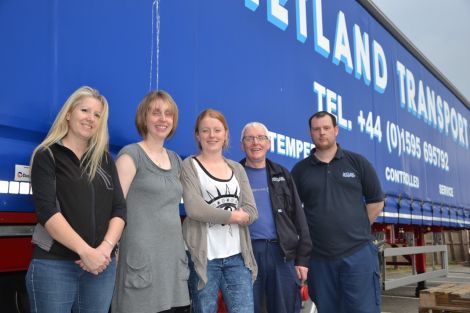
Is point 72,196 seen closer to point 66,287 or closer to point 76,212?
point 76,212

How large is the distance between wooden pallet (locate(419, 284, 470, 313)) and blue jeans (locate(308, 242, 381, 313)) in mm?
1866

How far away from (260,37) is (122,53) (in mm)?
1163

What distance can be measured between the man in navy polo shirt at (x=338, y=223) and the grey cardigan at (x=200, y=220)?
673 mm

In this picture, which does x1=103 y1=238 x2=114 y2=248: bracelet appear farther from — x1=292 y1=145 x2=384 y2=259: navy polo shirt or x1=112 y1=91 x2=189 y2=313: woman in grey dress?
x1=292 y1=145 x2=384 y2=259: navy polo shirt

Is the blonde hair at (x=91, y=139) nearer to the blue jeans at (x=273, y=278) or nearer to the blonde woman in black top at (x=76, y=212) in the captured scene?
the blonde woman in black top at (x=76, y=212)

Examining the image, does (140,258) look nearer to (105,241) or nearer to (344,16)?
(105,241)

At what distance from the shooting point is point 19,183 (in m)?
1.42

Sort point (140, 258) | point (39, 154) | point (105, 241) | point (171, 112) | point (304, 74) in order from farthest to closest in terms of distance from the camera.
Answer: point (304, 74) < point (171, 112) < point (140, 258) < point (105, 241) < point (39, 154)

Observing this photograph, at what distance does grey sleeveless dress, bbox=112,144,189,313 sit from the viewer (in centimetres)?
163

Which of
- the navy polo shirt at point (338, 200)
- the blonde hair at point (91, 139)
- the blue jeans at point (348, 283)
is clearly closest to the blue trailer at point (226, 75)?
the blonde hair at point (91, 139)

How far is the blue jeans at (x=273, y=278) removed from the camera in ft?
6.95

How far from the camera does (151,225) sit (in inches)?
65.9

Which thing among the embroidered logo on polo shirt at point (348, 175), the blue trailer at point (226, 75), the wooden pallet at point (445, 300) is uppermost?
the blue trailer at point (226, 75)

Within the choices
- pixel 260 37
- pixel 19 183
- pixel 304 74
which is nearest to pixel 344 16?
pixel 304 74
